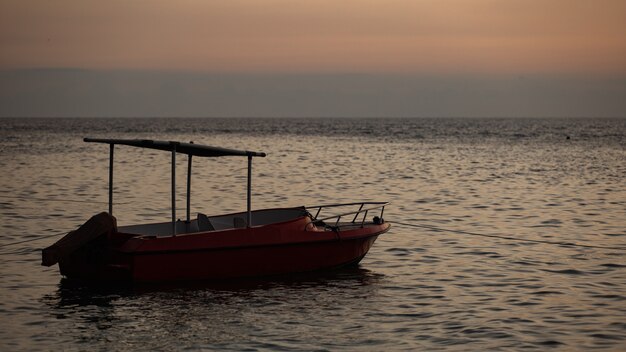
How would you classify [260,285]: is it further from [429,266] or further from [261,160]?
[261,160]

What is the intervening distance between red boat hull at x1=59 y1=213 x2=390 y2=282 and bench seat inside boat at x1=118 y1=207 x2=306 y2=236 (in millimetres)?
1033

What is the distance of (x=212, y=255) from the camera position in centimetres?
1661

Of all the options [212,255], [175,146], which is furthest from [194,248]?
[175,146]

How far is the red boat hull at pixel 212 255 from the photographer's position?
1609 centimetres

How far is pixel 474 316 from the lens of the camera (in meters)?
14.3

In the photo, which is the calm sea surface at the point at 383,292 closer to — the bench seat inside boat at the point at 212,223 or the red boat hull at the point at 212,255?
the red boat hull at the point at 212,255

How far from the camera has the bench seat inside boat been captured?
17938mm

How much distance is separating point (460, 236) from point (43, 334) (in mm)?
12983

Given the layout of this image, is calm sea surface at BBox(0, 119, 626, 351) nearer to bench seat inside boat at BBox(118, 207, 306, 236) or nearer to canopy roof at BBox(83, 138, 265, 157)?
bench seat inside boat at BBox(118, 207, 306, 236)

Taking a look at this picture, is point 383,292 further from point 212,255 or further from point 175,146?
point 175,146

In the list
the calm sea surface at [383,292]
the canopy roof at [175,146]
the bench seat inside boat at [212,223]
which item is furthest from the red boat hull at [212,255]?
the canopy roof at [175,146]

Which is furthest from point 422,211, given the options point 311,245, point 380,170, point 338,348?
point 380,170

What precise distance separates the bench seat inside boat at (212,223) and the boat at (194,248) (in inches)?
0.9

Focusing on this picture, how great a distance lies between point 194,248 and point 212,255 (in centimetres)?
41
